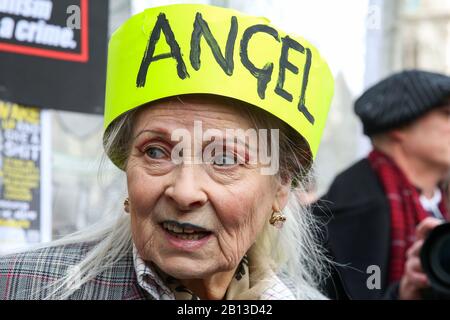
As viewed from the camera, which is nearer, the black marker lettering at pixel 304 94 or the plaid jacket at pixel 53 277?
the plaid jacket at pixel 53 277

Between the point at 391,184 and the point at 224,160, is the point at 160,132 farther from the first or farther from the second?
the point at 391,184

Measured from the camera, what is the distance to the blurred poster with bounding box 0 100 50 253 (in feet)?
10.4

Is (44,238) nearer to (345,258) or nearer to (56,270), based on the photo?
(56,270)

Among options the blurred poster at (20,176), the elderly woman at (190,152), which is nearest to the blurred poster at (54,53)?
the blurred poster at (20,176)

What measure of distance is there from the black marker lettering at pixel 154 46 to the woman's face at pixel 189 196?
98mm

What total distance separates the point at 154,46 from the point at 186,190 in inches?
17.6

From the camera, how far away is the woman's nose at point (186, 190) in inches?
81.4

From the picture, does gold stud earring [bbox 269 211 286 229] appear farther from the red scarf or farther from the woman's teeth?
the red scarf

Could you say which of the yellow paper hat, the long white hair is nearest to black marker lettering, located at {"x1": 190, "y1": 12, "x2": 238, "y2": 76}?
the yellow paper hat

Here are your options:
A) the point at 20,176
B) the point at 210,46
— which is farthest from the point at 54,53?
the point at 210,46

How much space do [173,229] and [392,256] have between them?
1.73 metres

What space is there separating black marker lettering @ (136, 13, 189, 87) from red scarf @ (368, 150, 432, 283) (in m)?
1.76

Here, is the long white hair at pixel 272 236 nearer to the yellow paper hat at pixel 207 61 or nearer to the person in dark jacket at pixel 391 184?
the yellow paper hat at pixel 207 61
